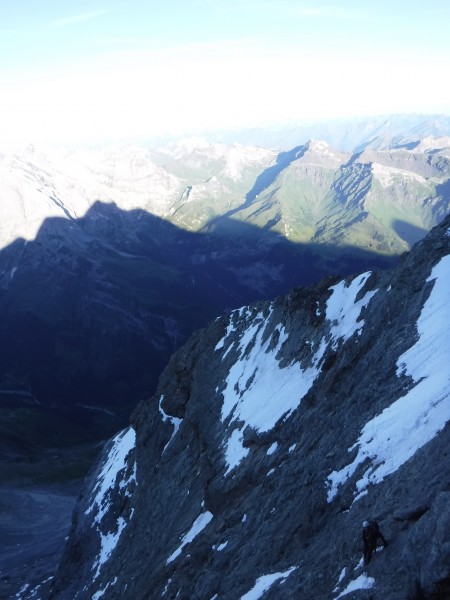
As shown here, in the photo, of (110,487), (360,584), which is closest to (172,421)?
(110,487)

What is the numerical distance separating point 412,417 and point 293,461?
15982 millimetres

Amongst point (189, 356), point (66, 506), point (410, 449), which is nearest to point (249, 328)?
point (189, 356)

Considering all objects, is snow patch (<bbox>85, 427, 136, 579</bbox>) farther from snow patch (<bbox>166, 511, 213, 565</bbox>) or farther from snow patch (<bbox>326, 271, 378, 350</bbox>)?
snow patch (<bbox>326, 271, 378, 350</bbox>)

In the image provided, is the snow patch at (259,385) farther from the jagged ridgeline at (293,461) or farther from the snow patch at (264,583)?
the snow patch at (264,583)

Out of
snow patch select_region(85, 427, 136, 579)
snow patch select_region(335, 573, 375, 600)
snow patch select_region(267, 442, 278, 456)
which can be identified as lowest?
snow patch select_region(85, 427, 136, 579)

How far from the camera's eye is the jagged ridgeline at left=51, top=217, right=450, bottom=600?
27.1m

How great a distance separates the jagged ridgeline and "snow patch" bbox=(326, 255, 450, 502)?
0.38ft

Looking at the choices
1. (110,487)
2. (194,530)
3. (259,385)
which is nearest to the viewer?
(194,530)

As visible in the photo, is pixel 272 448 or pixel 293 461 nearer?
pixel 293 461

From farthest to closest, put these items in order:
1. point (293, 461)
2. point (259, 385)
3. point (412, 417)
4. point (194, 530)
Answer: point (259, 385)
point (194, 530)
point (293, 461)
point (412, 417)

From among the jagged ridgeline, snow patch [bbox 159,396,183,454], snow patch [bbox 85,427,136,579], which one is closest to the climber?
the jagged ridgeline

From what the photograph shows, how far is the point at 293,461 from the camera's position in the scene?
46250 millimetres

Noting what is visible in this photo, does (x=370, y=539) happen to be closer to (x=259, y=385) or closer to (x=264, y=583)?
(x=264, y=583)

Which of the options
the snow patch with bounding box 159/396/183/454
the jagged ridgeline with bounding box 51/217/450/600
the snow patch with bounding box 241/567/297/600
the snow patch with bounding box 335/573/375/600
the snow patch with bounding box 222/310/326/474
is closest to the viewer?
the snow patch with bounding box 335/573/375/600
